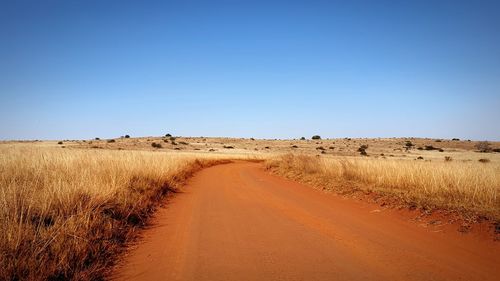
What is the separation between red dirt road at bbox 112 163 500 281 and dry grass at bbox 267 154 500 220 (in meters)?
1.01

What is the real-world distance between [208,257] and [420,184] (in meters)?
7.51

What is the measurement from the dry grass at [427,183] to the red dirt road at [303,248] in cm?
101

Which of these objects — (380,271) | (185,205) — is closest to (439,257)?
(380,271)

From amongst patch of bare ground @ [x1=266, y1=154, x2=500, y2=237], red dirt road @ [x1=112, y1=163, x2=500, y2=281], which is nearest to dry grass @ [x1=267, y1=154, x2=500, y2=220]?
patch of bare ground @ [x1=266, y1=154, x2=500, y2=237]

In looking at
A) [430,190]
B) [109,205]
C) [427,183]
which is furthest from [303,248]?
[427,183]

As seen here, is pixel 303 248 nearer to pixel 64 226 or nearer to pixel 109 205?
pixel 64 226

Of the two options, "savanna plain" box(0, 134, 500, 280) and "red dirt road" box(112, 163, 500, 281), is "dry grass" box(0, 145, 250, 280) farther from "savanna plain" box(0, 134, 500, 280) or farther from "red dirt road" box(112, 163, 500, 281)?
"red dirt road" box(112, 163, 500, 281)

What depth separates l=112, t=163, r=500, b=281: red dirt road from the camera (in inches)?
168

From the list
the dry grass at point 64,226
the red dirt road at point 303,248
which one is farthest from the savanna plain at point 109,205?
the red dirt road at point 303,248

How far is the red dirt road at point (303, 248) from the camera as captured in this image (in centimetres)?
427

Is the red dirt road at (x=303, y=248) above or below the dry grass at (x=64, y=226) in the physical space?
below

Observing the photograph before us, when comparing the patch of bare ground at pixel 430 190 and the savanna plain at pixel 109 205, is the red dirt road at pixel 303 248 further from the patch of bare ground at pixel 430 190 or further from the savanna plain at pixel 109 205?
the patch of bare ground at pixel 430 190

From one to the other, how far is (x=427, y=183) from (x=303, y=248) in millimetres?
6069

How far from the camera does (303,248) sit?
523 centimetres
